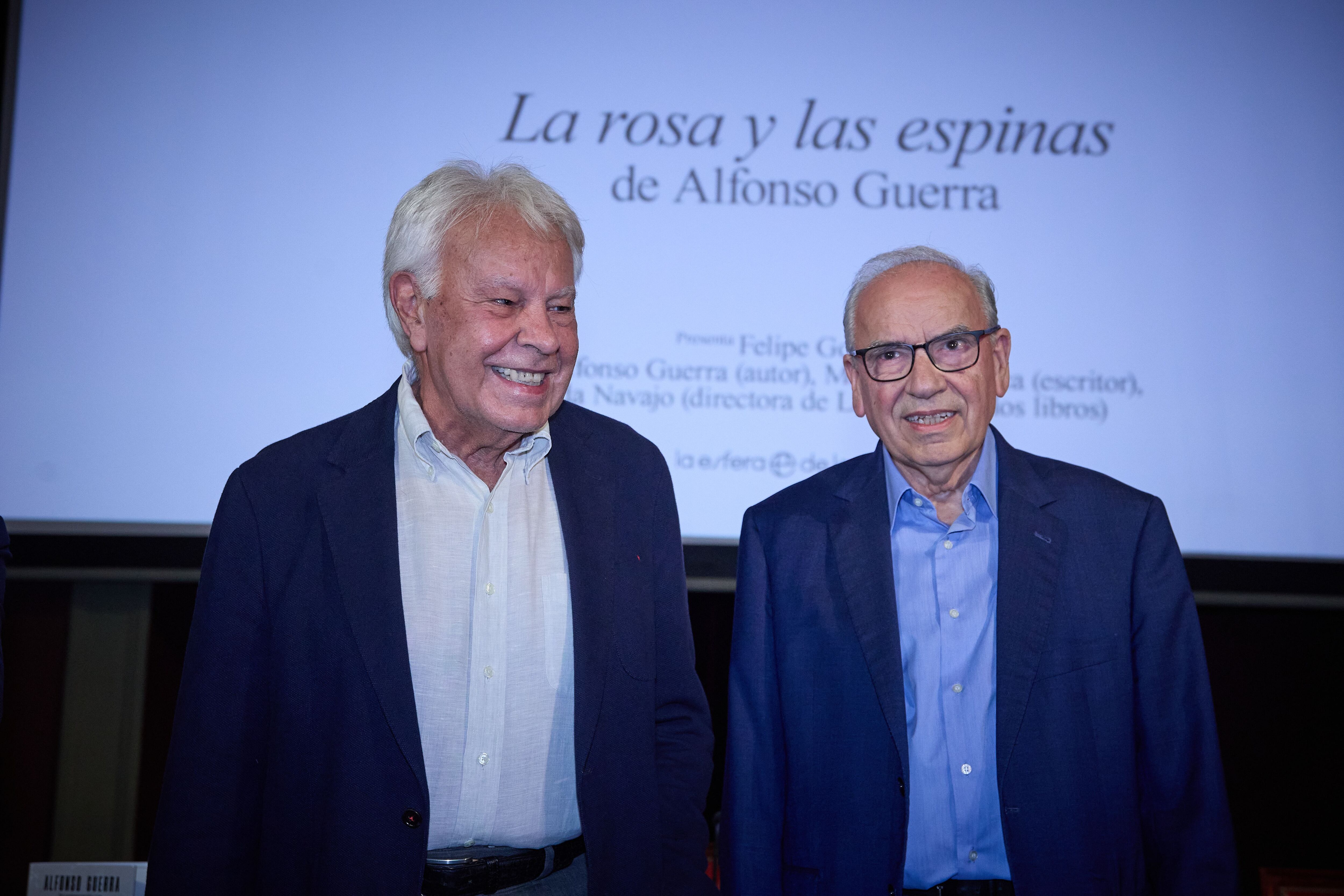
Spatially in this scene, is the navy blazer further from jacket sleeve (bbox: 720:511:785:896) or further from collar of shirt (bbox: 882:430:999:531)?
collar of shirt (bbox: 882:430:999:531)

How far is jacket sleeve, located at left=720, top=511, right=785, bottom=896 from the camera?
156 centimetres

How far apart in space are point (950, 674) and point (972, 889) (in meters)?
0.35

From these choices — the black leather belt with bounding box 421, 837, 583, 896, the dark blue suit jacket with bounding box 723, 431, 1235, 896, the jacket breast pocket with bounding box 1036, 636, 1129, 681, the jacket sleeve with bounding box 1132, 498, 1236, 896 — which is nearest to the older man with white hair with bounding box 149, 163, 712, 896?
the black leather belt with bounding box 421, 837, 583, 896

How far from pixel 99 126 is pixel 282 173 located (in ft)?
1.75

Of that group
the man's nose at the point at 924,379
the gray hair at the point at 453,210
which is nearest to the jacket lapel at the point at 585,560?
the gray hair at the point at 453,210

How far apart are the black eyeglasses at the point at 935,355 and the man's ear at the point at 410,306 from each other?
2.69 ft

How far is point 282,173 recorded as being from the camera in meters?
2.62

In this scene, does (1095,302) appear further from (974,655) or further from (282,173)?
(282,173)

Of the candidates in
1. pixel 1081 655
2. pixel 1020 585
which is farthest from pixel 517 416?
pixel 1081 655

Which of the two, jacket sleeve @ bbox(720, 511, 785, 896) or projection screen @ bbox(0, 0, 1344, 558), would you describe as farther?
projection screen @ bbox(0, 0, 1344, 558)

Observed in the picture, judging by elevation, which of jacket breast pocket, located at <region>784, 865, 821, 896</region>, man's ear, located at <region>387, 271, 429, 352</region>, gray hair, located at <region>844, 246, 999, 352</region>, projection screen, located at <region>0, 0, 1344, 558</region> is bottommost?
jacket breast pocket, located at <region>784, 865, 821, 896</region>

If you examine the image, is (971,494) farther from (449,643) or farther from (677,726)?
(449,643)

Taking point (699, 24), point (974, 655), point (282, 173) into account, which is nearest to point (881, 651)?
point (974, 655)

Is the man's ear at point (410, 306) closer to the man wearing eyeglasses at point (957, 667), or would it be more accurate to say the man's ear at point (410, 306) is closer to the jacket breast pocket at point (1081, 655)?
the man wearing eyeglasses at point (957, 667)
